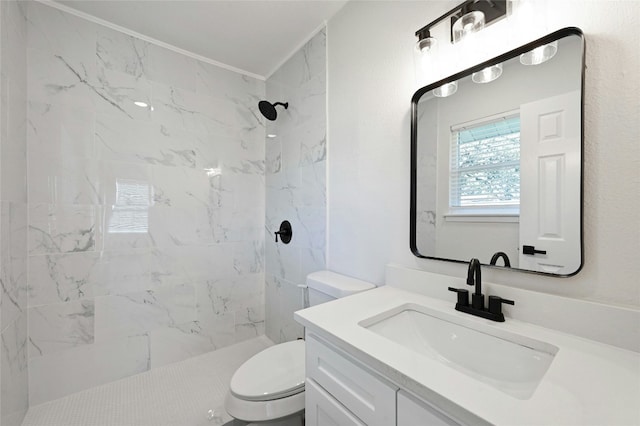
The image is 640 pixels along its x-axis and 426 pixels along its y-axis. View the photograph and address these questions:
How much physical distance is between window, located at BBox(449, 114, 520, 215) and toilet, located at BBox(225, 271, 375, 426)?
0.63 metres

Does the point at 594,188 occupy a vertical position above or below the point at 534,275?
above

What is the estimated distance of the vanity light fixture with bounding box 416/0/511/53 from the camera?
0.94m

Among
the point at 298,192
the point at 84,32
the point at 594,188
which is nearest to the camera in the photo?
the point at 594,188

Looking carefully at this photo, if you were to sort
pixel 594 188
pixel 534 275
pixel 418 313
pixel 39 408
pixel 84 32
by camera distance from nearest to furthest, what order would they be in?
pixel 594 188 < pixel 534 275 < pixel 418 313 < pixel 39 408 < pixel 84 32

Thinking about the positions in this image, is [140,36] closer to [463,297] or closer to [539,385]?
[463,297]

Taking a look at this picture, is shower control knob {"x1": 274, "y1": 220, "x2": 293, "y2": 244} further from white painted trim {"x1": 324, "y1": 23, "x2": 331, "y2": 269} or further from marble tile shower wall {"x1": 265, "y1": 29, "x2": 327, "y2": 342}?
white painted trim {"x1": 324, "y1": 23, "x2": 331, "y2": 269}

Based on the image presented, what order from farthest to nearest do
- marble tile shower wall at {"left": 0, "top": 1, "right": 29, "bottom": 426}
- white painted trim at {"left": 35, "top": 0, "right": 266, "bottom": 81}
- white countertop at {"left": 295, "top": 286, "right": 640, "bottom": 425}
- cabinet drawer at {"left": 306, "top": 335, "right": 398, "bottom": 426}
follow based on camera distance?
white painted trim at {"left": 35, "top": 0, "right": 266, "bottom": 81} < marble tile shower wall at {"left": 0, "top": 1, "right": 29, "bottom": 426} < cabinet drawer at {"left": 306, "top": 335, "right": 398, "bottom": 426} < white countertop at {"left": 295, "top": 286, "right": 640, "bottom": 425}

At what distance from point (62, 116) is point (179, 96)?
686 millimetres

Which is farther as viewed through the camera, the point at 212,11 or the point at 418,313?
the point at 212,11

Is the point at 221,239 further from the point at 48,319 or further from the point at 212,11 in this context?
the point at 212,11

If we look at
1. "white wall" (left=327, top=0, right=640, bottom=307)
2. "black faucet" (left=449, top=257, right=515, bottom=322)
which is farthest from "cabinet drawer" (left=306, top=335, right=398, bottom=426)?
"white wall" (left=327, top=0, right=640, bottom=307)

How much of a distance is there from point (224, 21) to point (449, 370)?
2.10 m

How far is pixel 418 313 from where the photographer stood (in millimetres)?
1043

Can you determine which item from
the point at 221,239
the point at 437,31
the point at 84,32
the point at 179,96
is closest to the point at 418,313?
the point at 437,31
